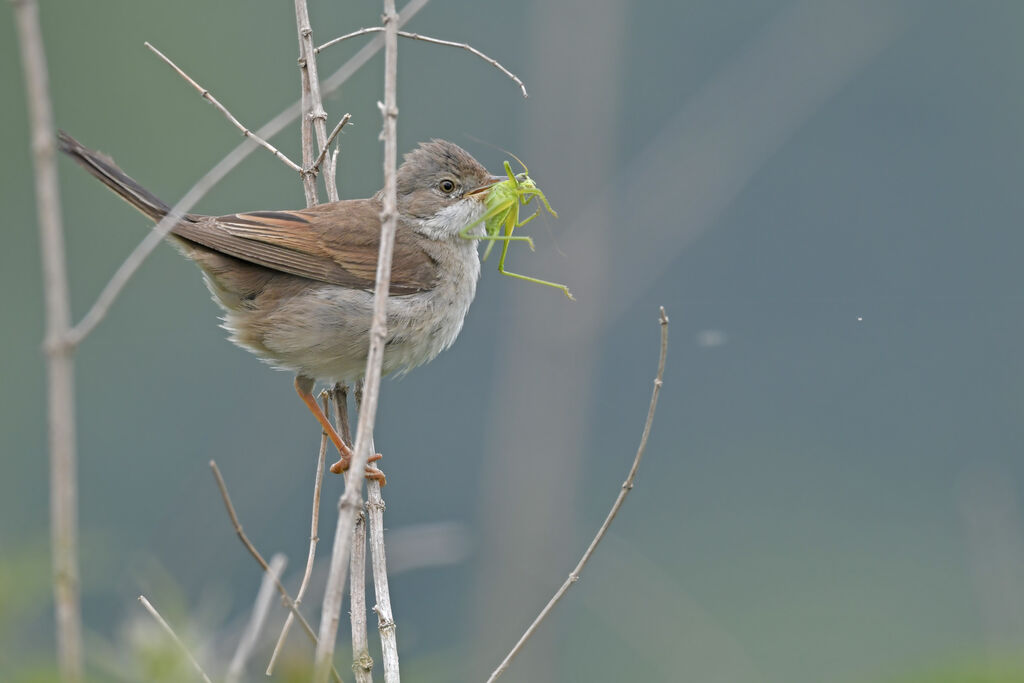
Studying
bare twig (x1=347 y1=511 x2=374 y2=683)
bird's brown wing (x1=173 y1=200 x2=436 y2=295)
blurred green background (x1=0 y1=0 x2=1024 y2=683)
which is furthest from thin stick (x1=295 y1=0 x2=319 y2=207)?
blurred green background (x1=0 y1=0 x2=1024 y2=683)

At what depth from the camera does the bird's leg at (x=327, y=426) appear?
4.39 meters

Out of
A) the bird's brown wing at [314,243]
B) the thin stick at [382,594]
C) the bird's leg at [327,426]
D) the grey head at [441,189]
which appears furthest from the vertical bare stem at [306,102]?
the thin stick at [382,594]

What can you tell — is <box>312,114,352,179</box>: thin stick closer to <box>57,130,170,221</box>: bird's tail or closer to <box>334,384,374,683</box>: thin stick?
<box>57,130,170,221</box>: bird's tail

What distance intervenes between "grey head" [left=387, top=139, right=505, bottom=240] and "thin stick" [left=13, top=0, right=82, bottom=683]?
3.11 meters

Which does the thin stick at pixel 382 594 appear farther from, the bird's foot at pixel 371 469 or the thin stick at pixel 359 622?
the bird's foot at pixel 371 469

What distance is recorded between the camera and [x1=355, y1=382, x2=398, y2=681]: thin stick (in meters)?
3.25

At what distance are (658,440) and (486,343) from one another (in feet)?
21.2

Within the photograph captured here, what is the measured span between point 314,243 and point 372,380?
6.83 feet

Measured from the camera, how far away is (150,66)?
97.5ft

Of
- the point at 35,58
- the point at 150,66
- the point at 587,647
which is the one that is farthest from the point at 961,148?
the point at 35,58

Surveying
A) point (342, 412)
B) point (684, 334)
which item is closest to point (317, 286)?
point (342, 412)

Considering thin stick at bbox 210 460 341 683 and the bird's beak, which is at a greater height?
the bird's beak

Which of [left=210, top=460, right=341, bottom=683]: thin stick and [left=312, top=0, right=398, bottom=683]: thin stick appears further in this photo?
[left=210, top=460, right=341, bottom=683]: thin stick

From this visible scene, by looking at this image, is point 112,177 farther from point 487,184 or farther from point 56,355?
point 56,355
